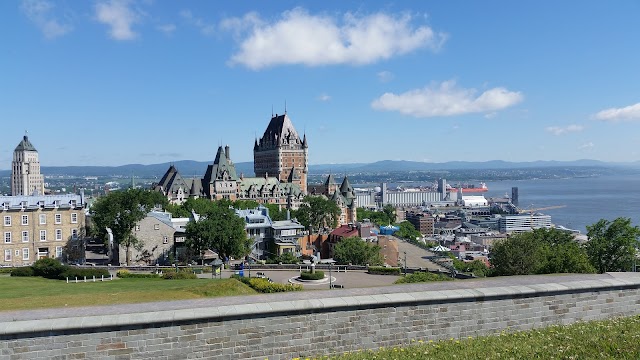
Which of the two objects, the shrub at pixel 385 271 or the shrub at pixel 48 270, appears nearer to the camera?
the shrub at pixel 48 270

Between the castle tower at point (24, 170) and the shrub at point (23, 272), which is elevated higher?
the castle tower at point (24, 170)

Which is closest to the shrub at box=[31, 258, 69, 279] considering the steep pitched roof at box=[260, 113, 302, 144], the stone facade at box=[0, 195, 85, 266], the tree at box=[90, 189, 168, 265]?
the tree at box=[90, 189, 168, 265]

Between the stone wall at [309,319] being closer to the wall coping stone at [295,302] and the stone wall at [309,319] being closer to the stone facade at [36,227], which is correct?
the wall coping stone at [295,302]

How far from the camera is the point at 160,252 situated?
44.9 m

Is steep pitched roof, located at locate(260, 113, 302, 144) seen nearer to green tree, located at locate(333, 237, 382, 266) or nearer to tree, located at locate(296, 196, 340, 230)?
tree, located at locate(296, 196, 340, 230)

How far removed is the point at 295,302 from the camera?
12055mm

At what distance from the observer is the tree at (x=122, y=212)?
41312 millimetres

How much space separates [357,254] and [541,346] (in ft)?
121

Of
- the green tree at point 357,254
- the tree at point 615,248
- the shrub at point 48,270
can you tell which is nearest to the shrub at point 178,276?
the shrub at point 48,270

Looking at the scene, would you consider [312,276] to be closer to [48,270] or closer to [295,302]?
[48,270]

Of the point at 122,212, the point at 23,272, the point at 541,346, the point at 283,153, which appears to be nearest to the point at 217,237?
the point at 122,212

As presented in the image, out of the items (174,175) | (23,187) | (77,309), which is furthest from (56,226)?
(23,187)

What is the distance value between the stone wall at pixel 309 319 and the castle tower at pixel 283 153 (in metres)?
95.8

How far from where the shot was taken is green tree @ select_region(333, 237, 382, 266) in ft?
156
